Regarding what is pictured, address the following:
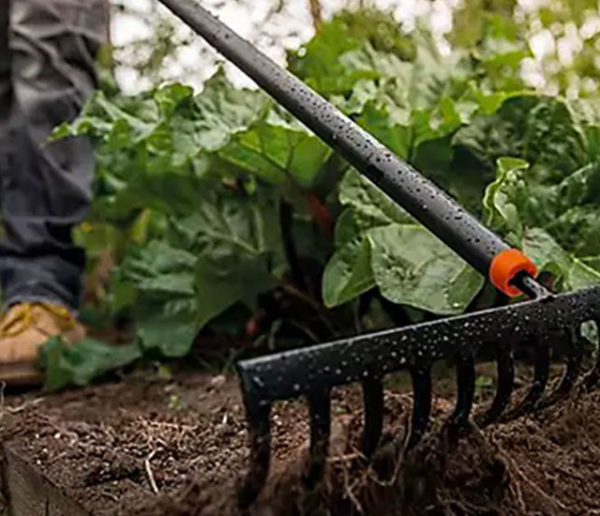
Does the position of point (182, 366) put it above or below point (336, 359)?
above

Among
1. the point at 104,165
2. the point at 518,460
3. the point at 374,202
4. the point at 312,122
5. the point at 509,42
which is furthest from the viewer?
the point at 104,165

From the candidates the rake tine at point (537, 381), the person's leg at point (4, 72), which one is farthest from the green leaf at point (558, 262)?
the person's leg at point (4, 72)

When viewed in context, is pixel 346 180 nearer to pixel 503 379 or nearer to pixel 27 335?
pixel 503 379

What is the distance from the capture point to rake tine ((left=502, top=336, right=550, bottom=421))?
847mm

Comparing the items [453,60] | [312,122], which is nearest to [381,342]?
[312,122]

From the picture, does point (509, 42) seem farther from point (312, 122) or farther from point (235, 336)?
point (312, 122)

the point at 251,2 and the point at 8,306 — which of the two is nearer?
the point at 8,306

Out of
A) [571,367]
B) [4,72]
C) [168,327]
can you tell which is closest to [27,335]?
[168,327]

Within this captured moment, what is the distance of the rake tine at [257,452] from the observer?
660 millimetres

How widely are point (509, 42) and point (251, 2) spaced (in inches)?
21.0

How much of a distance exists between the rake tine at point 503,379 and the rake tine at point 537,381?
4 centimetres

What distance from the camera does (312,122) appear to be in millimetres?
1012

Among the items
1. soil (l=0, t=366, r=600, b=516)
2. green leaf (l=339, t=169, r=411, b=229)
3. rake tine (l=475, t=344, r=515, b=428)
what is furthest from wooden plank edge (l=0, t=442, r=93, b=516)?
green leaf (l=339, t=169, r=411, b=229)

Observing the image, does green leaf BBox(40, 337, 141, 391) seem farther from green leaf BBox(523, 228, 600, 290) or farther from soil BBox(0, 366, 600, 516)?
green leaf BBox(523, 228, 600, 290)
